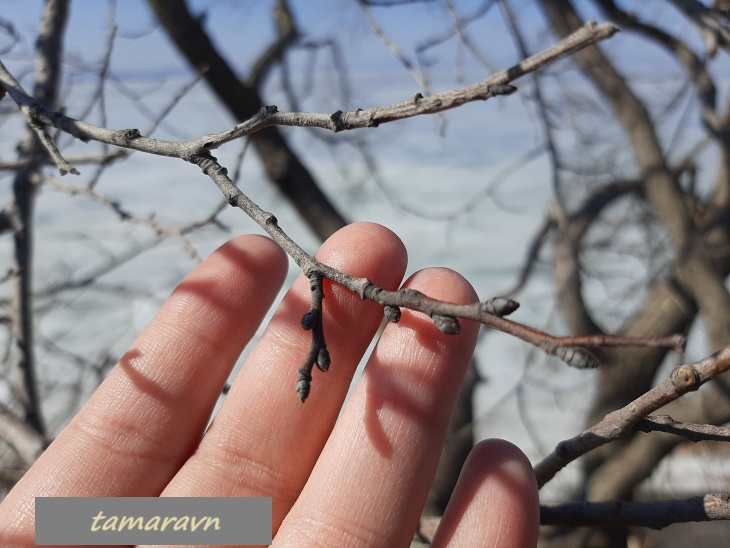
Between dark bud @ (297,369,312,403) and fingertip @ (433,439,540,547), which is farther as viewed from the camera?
fingertip @ (433,439,540,547)

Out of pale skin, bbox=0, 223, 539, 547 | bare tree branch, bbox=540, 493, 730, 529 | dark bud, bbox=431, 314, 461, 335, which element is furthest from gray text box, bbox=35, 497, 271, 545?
dark bud, bbox=431, 314, 461, 335

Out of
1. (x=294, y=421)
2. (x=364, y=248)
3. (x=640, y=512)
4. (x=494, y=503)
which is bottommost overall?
(x=640, y=512)

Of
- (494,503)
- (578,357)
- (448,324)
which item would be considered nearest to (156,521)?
(494,503)

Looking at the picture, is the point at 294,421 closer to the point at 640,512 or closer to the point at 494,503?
the point at 494,503

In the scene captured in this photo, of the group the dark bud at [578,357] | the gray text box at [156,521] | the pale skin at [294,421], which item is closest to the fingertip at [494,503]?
the pale skin at [294,421]

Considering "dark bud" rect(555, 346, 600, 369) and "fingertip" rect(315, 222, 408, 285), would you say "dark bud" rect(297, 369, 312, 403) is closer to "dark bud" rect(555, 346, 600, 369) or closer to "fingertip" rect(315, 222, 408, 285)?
"dark bud" rect(555, 346, 600, 369)

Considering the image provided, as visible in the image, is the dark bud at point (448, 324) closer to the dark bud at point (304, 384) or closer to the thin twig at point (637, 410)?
the dark bud at point (304, 384)
